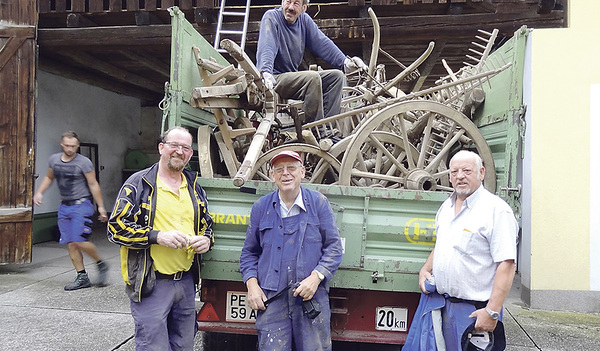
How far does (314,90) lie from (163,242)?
1871 mm

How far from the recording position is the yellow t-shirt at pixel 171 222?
2.29 meters

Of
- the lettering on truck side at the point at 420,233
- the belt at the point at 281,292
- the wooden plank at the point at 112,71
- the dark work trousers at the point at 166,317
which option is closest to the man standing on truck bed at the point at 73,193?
the dark work trousers at the point at 166,317

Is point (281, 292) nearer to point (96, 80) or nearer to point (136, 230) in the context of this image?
point (136, 230)

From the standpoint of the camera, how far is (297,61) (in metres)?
3.92

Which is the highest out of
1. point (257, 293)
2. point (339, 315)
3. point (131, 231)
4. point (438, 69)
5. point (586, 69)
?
point (438, 69)

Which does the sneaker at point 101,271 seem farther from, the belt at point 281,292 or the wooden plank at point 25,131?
the belt at point 281,292

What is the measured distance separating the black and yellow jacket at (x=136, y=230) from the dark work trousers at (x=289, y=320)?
65cm

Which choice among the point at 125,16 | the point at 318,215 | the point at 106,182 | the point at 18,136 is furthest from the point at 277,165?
the point at 106,182

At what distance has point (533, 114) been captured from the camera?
4.53m

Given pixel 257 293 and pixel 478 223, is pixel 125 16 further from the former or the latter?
pixel 478 223

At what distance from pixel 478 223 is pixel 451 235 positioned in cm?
15

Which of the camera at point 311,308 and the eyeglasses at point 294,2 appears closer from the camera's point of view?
the camera at point 311,308

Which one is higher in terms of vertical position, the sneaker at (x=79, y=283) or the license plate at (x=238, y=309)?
the license plate at (x=238, y=309)

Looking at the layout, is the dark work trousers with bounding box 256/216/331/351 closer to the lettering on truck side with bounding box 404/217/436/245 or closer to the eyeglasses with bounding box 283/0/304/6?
the lettering on truck side with bounding box 404/217/436/245
